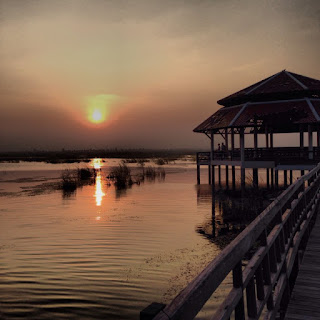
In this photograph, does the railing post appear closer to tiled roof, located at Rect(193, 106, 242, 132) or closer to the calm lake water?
the calm lake water

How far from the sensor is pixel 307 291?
4699 mm

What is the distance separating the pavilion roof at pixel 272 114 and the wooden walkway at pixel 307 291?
17.4 metres

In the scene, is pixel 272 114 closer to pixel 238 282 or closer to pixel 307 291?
pixel 307 291

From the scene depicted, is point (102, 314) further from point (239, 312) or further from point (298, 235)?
point (239, 312)

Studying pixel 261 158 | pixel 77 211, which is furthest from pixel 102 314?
pixel 261 158

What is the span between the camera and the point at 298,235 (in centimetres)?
609

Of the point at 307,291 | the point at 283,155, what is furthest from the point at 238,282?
the point at 283,155

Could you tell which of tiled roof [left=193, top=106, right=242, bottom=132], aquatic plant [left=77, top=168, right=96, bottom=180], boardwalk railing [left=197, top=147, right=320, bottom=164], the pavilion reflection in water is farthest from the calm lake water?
aquatic plant [left=77, top=168, right=96, bottom=180]

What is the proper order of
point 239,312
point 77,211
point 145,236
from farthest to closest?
point 77,211
point 145,236
point 239,312

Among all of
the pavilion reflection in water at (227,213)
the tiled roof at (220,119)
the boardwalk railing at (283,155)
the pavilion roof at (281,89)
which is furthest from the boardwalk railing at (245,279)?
the pavilion roof at (281,89)

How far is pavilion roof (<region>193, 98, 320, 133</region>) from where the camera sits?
22.9m

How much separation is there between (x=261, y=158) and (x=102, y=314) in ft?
60.1

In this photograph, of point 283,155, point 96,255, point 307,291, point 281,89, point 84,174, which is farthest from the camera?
point 84,174

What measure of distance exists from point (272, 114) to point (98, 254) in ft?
56.2
